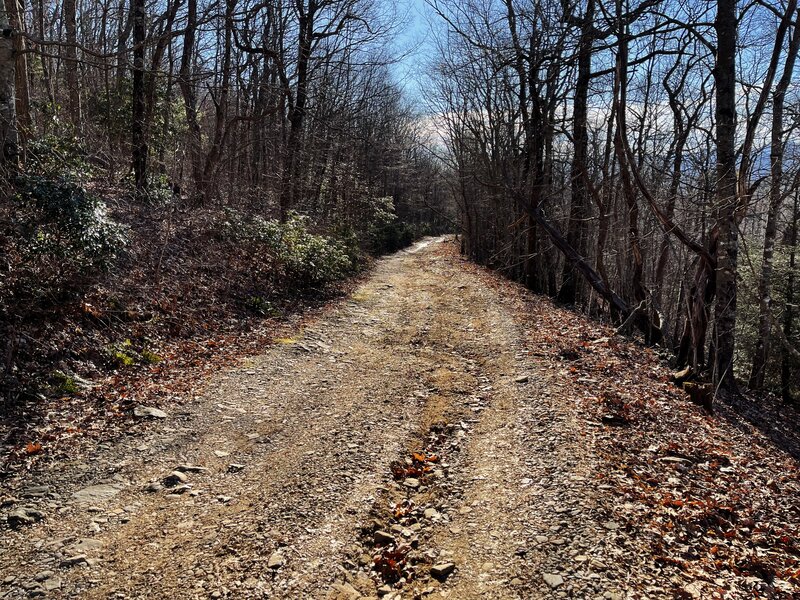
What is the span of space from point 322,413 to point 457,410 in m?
1.65

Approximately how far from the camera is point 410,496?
14.6ft

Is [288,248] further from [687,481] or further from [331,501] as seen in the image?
[687,481]

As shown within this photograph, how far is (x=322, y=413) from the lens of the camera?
19.9 feet

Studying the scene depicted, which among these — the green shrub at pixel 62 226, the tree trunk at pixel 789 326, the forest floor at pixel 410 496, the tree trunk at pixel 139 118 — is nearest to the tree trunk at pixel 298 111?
the tree trunk at pixel 139 118

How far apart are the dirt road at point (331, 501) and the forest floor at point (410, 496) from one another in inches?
0.7

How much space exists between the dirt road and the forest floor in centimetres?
2

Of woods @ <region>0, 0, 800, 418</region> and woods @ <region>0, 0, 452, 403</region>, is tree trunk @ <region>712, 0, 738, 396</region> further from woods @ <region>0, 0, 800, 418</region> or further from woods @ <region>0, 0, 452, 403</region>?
woods @ <region>0, 0, 452, 403</region>

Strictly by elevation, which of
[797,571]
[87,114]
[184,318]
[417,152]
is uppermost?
[417,152]

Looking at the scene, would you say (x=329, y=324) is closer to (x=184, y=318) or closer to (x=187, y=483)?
(x=184, y=318)

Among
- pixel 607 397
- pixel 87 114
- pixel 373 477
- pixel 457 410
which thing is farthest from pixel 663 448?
pixel 87 114

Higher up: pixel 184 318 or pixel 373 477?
pixel 184 318

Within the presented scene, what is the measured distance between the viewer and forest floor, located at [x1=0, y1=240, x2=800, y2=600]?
335cm

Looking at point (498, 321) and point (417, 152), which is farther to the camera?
point (417, 152)

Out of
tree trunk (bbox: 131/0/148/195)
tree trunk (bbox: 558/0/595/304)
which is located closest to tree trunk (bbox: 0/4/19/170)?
tree trunk (bbox: 131/0/148/195)
